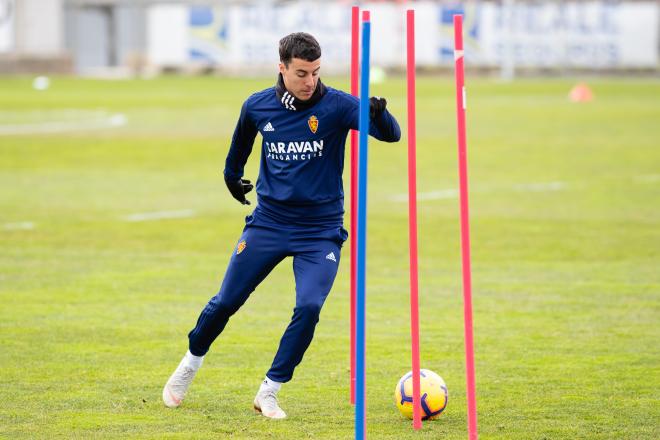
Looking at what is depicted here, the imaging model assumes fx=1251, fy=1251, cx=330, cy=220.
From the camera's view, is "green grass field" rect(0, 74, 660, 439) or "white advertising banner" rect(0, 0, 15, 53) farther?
"white advertising banner" rect(0, 0, 15, 53)

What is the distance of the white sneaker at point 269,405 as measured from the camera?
7.94 metres

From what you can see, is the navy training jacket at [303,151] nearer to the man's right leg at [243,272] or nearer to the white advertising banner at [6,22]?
the man's right leg at [243,272]

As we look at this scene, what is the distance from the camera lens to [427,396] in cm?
796

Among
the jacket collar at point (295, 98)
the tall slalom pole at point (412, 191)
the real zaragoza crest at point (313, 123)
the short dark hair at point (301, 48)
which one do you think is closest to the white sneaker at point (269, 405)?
the tall slalom pole at point (412, 191)

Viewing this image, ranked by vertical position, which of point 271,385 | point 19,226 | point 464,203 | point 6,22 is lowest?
point 271,385

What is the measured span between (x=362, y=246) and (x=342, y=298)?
227 inches

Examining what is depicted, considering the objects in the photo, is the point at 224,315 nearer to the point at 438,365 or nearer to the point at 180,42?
the point at 438,365

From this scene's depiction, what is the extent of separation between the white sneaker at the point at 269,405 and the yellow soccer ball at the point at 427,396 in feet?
2.53

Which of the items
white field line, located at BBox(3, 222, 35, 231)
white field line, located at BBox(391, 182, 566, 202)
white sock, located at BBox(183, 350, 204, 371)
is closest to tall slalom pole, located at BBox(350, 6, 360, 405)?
white sock, located at BBox(183, 350, 204, 371)

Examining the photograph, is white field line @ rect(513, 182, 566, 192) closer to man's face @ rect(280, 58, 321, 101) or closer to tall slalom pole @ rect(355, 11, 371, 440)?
man's face @ rect(280, 58, 321, 101)

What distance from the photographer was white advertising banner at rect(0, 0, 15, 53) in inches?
2371

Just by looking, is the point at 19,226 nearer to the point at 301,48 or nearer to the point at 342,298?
the point at 342,298

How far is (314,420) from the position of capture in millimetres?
7988

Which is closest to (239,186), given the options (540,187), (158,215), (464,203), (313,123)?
(313,123)
